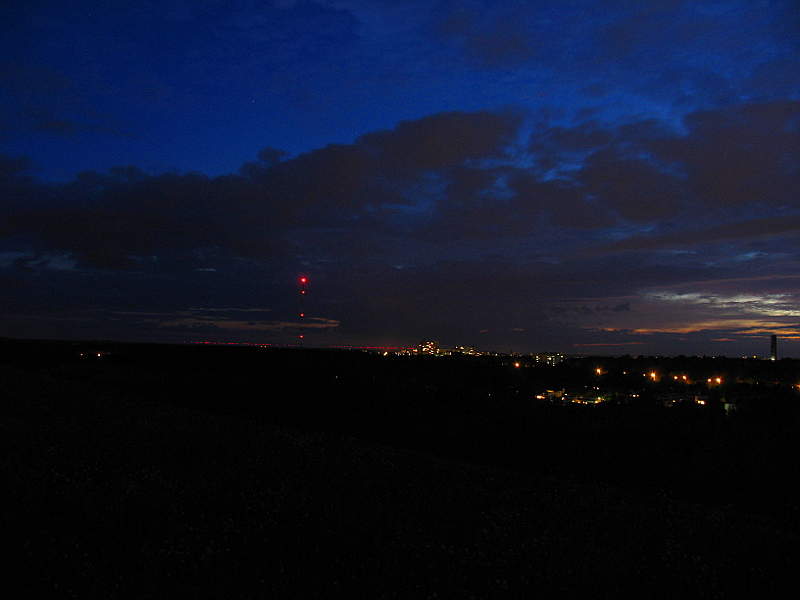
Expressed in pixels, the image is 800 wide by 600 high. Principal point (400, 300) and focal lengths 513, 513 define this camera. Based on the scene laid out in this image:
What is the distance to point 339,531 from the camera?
7094 mm

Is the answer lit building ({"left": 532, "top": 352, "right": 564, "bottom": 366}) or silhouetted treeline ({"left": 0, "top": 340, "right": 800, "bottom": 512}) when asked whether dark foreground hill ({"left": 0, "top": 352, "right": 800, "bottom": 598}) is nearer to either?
silhouetted treeline ({"left": 0, "top": 340, "right": 800, "bottom": 512})

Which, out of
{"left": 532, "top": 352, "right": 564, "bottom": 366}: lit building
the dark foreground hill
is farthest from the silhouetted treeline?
{"left": 532, "top": 352, "right": 564, "bottom": 366}: lit building

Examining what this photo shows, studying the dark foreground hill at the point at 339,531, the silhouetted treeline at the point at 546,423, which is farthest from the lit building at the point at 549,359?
the dark foreground hill at the point at 339,531

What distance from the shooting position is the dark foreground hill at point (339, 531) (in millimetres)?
5852

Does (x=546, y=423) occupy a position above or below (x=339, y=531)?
above

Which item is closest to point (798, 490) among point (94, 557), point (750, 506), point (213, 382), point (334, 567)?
point (750, 506)

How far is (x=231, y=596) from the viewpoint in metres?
5.46

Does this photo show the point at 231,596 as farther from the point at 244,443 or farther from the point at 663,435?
the point at 663,435

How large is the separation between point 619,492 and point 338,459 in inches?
234

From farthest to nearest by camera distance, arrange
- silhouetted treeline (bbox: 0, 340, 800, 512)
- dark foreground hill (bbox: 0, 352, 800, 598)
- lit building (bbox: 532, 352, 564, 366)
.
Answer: lit building (bbox: 532, 352, 564, 366) < silhouetted treeline (bbox: 0, 340, 800, 512) < dark foreground hill (bbox: 0, 352, 800, 598)

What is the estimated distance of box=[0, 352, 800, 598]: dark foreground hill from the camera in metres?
5.85

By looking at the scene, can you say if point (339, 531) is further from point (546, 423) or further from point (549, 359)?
point (549, 359)

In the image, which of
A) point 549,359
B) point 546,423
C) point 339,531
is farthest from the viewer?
point 549,359

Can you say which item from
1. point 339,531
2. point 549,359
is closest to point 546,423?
point 339,531
